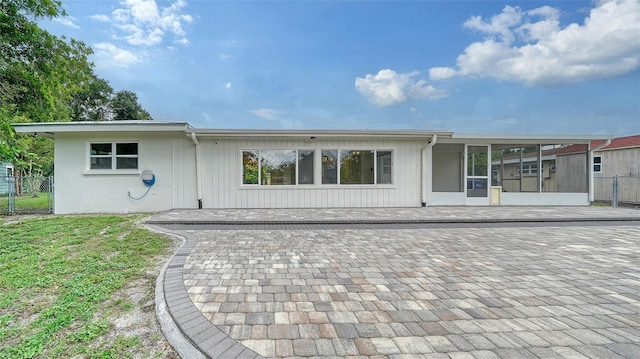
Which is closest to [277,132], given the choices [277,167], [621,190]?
[277,167]

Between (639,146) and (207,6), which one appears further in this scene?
(639,146)

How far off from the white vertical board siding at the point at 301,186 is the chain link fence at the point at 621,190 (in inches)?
392

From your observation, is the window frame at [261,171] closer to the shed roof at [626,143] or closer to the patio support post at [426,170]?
the patio support post at [426,170]

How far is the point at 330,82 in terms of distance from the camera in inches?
744

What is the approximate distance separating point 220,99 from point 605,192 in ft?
77.0

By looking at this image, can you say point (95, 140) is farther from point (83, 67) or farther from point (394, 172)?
point (394, 172)

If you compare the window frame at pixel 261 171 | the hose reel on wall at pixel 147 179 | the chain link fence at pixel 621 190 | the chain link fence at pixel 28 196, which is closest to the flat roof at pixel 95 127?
the hose reel on wall at pixel 147 179

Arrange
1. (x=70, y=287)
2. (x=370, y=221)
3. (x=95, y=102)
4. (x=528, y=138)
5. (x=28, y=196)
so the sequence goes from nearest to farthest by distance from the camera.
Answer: (x=70, y=287) → (x=370, y=221) → (x=528, y=138) → (x=28, y=196) → (x=95, y=102)

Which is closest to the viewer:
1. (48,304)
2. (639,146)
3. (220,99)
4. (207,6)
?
(48,304)

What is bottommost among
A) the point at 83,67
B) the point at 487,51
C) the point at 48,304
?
the point at 48,304

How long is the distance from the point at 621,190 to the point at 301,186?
15.3m

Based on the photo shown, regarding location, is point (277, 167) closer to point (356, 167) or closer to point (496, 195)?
point (356, 167)

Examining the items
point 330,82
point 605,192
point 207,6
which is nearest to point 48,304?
point 207,6

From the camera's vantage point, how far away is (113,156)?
9211mm
